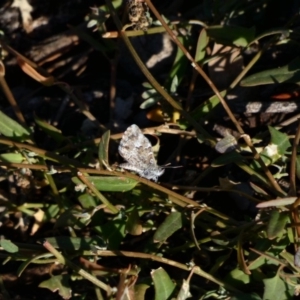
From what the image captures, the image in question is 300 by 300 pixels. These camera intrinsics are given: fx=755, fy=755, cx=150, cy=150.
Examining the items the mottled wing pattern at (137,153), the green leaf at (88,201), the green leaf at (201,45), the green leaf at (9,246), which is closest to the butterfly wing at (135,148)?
the mottled wing pattern at (137,153)

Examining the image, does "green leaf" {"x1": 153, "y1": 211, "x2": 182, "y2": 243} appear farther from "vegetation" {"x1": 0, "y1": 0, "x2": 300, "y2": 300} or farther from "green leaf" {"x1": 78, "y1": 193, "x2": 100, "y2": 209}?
"green leaf" {"x1": 78, "y1": 193, "x2": 100, "y2": 209}

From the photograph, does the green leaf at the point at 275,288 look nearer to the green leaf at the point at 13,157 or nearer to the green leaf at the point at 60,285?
the green leaf at the point at 60,285

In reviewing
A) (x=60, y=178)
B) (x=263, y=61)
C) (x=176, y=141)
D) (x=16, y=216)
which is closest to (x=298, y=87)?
(x=263, y=61)

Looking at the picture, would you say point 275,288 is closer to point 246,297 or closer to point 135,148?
point 246,297

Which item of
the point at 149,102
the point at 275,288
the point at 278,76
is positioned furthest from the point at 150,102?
the point at 275,288

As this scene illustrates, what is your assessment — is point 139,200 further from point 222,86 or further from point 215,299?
point 222,86
